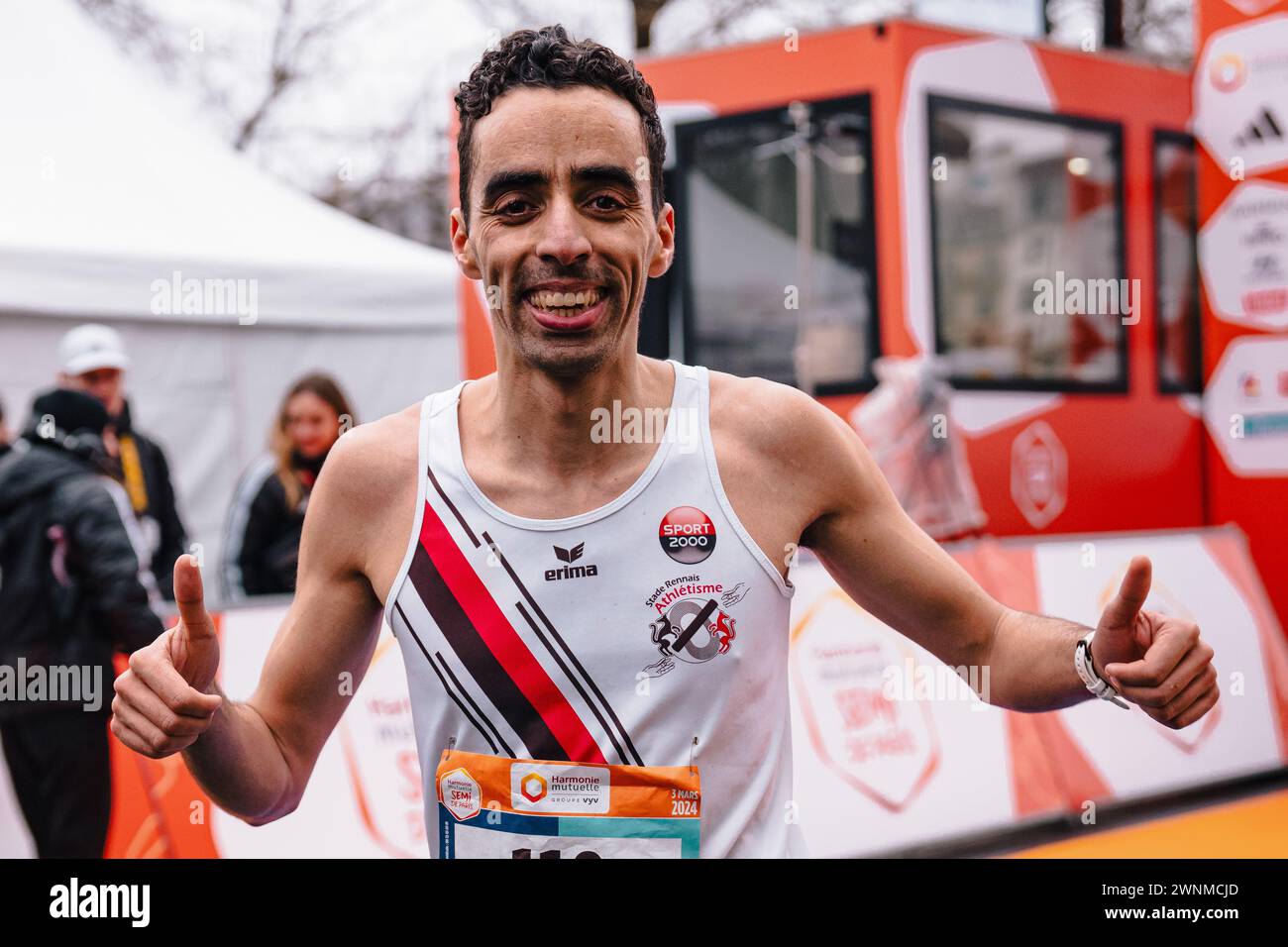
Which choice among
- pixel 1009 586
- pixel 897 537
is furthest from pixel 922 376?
pixel 897 537

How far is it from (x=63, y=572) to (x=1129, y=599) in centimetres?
342

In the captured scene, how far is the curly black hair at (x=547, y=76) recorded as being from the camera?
199 cm

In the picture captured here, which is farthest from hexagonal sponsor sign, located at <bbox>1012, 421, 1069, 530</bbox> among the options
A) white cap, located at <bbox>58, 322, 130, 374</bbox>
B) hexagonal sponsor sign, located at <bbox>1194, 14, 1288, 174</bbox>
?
white cap, located at <bbox>58, 322, 130, 374</bbox>

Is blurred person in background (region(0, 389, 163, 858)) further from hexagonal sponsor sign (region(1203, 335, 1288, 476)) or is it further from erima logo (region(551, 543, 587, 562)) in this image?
hexagonal sponsor sign (region(1203, 335, 1288, 476))

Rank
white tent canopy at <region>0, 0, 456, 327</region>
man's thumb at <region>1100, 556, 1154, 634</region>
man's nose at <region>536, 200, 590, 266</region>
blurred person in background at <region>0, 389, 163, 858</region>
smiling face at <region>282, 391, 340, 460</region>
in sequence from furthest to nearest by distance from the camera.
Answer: white tent canopy at <region>0, 0, 456, 327</region>, smiling face at <region>282, 391, 340, 460</region>, blurred person in background at <region>0, 389, 163, 858</region>, man's nose at <region>536, 200, 590, 266</region>, man's thumb at <region>1100, 556, 1154, 634</region>

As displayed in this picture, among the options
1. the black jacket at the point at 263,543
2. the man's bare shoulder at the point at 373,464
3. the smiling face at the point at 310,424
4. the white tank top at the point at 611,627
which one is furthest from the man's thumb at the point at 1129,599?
the smiling face at the point at 310,424

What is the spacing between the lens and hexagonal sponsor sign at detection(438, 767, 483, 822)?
204 centimetres

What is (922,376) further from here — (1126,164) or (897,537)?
(897,537)

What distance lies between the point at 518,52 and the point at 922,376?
222 inches

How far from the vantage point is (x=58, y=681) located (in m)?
4.41

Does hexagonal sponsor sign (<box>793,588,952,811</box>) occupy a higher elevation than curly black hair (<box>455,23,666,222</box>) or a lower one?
lower

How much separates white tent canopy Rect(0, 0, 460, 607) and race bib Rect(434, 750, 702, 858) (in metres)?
5.65

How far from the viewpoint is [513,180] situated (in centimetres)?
196

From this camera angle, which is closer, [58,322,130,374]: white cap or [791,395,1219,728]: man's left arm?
[791,395,1219,728]: man's left arm
